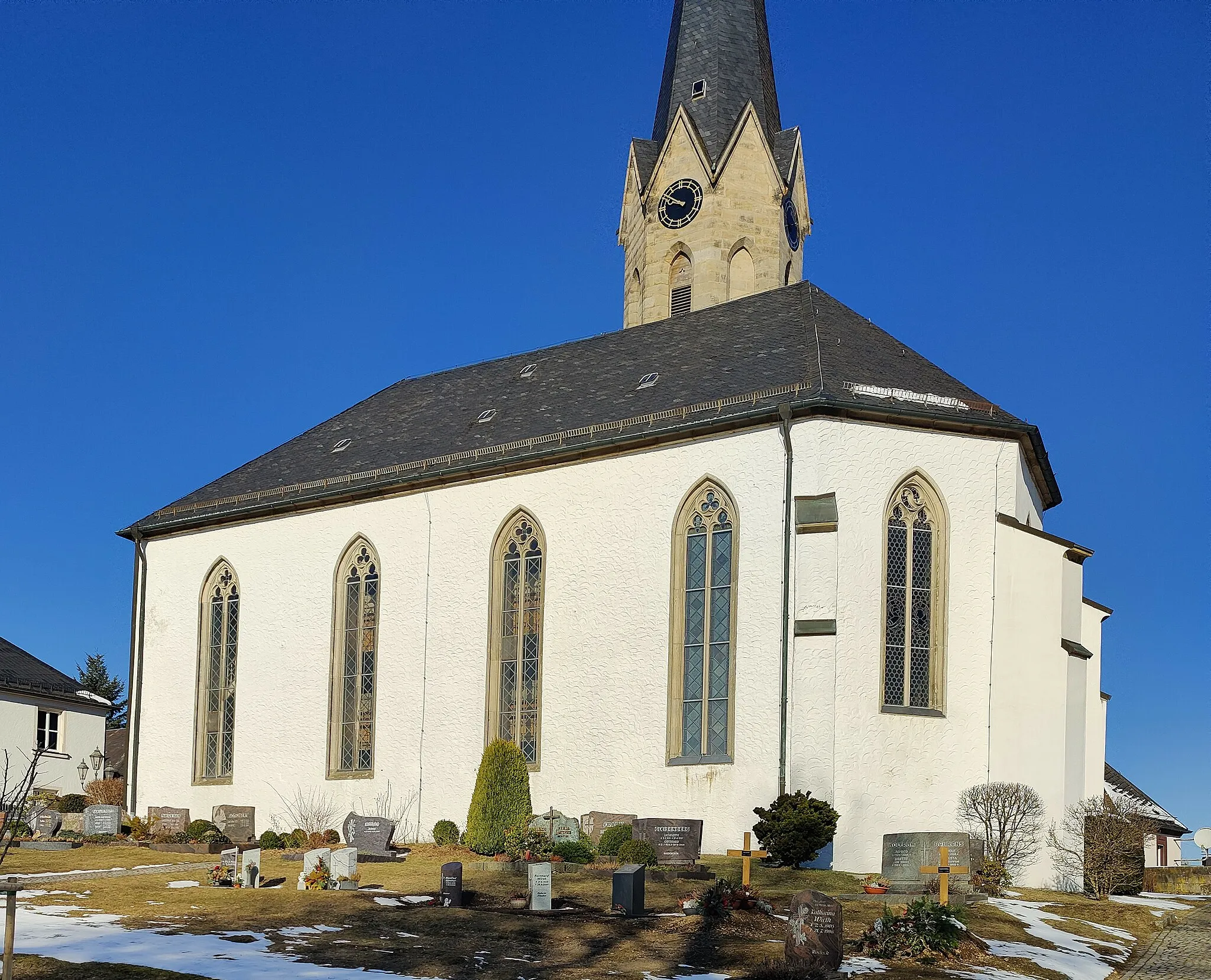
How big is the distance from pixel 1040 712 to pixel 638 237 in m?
20.5

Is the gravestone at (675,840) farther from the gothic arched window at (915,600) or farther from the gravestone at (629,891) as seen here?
the gravestone at (629,891)

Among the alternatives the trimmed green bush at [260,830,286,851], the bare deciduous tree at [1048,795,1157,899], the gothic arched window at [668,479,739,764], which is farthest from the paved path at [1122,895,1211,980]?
the trimmed green bush at [260,830,286,851]

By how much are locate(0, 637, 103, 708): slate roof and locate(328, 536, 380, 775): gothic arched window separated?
471 inches

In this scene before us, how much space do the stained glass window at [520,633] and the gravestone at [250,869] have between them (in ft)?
25.5

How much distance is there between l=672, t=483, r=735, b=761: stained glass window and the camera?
27.0m

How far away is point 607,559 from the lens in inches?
1142

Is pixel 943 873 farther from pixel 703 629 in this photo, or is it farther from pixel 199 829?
pixel 199 829

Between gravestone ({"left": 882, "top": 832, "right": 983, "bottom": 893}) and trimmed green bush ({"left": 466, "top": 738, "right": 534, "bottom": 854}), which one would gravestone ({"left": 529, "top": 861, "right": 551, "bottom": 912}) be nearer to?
gravestone ({"left": 882, "top": 832, "right": 983, "bottom": 893})

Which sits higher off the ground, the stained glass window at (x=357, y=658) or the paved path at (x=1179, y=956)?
the stained glass window at (x=357, y=658)

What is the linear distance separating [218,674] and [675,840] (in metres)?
14.4

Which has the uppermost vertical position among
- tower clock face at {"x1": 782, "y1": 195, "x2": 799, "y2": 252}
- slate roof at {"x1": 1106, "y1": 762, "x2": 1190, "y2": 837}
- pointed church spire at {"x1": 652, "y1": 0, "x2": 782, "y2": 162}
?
pointed church spire at {"x1": 652, "y1": 0, "x2": 782, "y2": 162}

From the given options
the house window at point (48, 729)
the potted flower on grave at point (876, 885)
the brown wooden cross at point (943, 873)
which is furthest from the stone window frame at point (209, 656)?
the brown wooden cross at point (943, 873)

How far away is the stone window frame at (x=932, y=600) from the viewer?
26.3 m

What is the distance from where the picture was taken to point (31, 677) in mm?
40844
